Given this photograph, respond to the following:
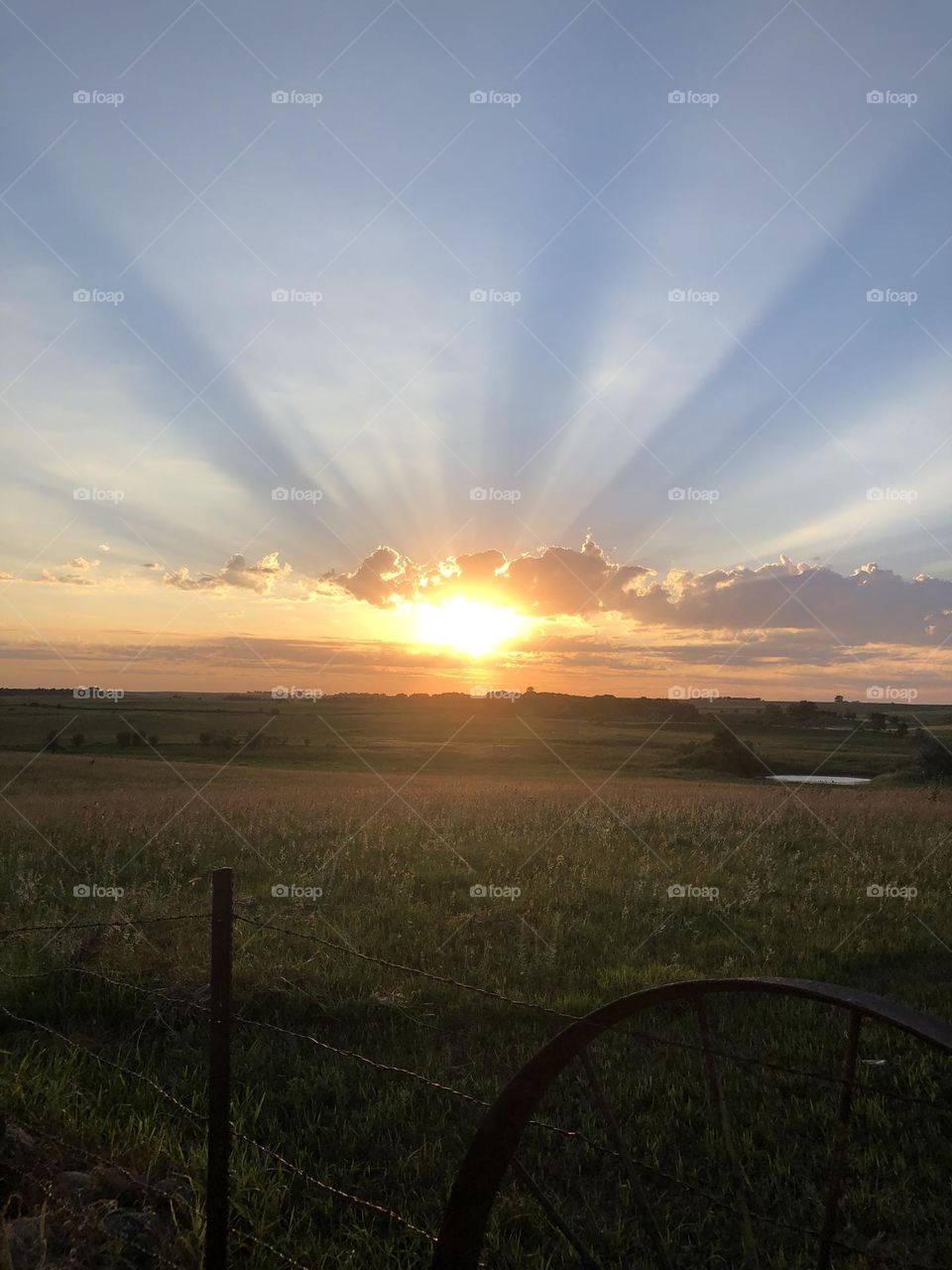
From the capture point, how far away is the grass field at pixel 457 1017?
16.4 feet

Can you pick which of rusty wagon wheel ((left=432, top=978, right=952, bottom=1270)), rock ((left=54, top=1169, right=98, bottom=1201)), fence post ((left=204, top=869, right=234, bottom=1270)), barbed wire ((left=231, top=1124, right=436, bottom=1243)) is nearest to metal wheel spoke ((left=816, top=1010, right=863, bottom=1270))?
rusty wagon wheel ((left=432, top=978, right=952, bottom=1270))

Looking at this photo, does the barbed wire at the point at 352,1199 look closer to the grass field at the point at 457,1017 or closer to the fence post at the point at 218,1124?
the grass field at the point at 457,1017

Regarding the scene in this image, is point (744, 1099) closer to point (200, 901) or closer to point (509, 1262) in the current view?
point (509, 1262)

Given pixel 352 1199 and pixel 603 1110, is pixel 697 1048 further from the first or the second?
pixel 352 1199

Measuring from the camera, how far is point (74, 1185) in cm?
467

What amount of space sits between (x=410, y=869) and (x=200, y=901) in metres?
3.19

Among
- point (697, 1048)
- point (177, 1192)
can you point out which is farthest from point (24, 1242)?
point (697, 1048)

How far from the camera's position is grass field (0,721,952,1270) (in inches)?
197

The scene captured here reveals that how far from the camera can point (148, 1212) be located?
4.50m

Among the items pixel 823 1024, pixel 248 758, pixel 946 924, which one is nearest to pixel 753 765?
pixel 248 758
